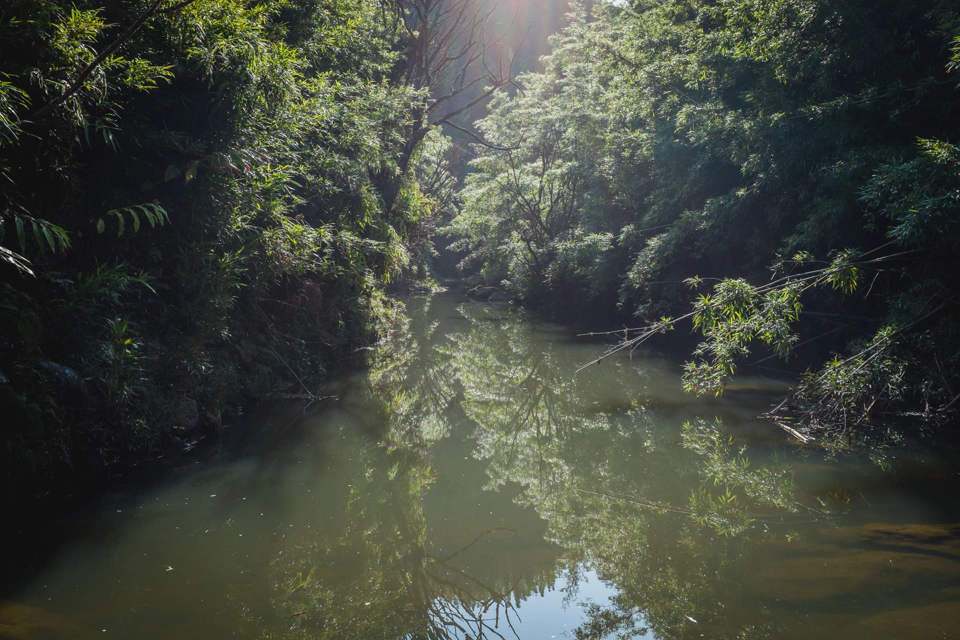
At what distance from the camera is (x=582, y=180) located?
50.2ft

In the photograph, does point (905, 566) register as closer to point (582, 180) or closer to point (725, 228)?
point (725, 228)

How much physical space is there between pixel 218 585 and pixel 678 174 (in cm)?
978

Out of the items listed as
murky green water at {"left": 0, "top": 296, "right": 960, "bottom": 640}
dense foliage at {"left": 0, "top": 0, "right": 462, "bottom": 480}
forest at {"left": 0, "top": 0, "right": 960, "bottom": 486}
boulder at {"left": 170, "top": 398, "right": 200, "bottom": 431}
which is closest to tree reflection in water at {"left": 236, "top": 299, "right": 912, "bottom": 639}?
A: murky green water at {"left": 0, "top": 296, "right": 960, "bottom": 640}

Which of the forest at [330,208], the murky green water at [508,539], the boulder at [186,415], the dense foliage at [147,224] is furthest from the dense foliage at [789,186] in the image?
the boulder at [186,415]

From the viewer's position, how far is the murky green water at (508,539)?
2836 mm

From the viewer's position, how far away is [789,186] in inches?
307

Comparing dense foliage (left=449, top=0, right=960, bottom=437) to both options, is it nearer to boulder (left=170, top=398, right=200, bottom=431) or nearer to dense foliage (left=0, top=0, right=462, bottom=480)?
dense foliage (left=0, top=0, right=462, bottom=480)

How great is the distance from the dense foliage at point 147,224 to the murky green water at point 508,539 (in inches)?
24.5

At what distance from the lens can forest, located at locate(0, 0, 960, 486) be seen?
3.91m

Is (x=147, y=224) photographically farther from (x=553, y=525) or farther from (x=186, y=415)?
(x=553, y=525)

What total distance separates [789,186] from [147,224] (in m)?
7.19

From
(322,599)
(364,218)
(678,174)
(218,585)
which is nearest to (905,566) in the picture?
(322,599)

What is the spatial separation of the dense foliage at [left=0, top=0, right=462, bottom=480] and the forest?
2 cm

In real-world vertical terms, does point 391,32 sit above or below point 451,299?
above
